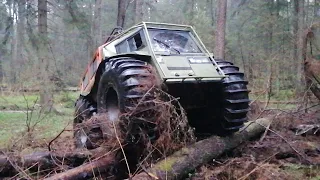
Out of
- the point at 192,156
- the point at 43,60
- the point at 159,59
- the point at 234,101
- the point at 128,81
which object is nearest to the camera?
the point at 128,81

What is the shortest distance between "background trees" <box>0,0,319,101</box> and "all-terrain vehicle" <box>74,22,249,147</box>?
6.88ft

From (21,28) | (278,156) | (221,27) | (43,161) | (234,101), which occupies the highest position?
(21,28)

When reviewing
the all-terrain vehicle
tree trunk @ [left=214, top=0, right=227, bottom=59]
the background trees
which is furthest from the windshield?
tree trunk @ [left=214, top=0, right=227, bottom=59]

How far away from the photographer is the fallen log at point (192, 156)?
520cm

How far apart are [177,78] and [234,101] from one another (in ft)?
3.99

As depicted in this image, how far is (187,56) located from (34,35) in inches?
406

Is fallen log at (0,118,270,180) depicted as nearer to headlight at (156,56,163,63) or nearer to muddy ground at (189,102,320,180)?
muddy ground at (189,102,320,180)

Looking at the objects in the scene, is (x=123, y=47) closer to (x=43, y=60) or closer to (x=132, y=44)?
(x=132, y=44)

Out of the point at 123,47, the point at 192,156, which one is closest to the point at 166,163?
the point at 192,156

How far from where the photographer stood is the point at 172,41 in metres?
6.89

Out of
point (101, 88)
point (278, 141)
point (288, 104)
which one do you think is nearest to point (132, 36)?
point (101, 88)

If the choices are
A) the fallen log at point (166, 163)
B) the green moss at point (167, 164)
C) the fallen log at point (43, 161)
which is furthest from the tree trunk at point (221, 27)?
the fallen log at point (43, 161)

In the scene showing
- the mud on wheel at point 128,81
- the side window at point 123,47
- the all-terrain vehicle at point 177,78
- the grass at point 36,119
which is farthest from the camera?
the grass at point 36,119

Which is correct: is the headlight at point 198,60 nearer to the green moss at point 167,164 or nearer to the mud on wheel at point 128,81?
the mud on wheel at point 128,81
